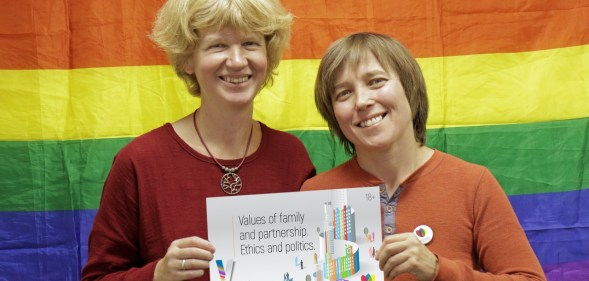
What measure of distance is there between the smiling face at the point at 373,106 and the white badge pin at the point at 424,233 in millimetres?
171

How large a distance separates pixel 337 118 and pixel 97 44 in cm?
81

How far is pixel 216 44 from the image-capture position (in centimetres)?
150

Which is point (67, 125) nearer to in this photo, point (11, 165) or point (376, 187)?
point (11, 165)

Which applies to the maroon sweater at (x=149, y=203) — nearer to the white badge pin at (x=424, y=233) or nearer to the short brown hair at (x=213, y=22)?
the short brown hair at (x=213, y=22)

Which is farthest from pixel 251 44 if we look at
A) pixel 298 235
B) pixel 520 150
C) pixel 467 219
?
pixel 520 150

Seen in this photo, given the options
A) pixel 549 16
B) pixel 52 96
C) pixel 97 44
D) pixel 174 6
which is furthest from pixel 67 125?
pixel 549 16

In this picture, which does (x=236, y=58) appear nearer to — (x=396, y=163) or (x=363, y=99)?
(x=363, y=99)

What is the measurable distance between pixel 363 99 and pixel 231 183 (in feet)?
1.15

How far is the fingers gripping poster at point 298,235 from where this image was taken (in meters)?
1.29

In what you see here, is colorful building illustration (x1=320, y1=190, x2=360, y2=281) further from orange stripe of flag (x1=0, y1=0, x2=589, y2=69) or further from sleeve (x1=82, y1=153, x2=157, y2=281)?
orange stripe of flag (x1=0, y1=0, x2=589, y2=69)

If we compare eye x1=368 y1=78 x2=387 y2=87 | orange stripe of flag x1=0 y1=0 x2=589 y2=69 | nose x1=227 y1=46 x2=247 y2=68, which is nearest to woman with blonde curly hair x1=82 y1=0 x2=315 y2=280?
nose x1=227 y1=46 x2=247 y2=68

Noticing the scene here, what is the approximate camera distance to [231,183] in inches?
60.1

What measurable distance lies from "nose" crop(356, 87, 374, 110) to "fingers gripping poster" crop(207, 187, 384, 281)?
0.17m

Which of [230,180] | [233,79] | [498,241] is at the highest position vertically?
[233,79]
